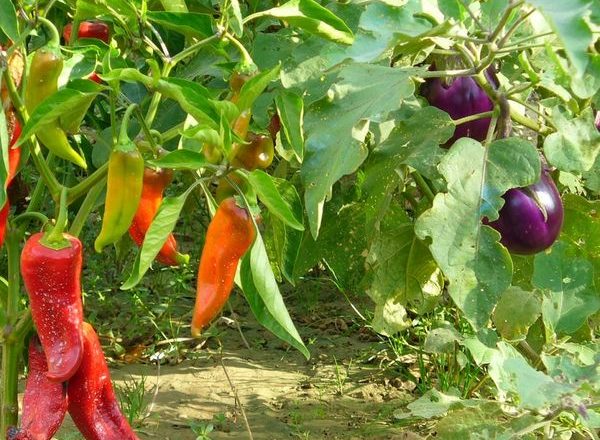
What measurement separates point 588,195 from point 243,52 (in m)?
1.18

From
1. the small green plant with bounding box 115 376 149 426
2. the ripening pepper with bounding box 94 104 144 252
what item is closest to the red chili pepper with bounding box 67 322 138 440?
the ripening pepper with bounding box 94 104 144 252

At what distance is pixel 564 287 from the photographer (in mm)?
1529

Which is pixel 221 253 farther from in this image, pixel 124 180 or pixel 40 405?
pixel 40 405

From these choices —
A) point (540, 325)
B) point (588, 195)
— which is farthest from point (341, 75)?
point (588, 195)

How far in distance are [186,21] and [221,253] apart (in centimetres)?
28

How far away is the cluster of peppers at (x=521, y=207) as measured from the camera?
4.32ft

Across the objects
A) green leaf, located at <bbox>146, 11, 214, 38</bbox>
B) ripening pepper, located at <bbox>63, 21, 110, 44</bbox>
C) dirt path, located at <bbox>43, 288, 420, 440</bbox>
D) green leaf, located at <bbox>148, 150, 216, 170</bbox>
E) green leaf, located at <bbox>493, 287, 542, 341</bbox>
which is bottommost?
dirt path, located at <bbox>43, 288, 420, 440</bbox>

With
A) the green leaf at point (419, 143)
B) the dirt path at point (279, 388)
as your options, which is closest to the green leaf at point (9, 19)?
the green leaf at point (419, 143)

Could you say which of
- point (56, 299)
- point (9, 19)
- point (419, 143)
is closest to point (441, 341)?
point (419, 143)

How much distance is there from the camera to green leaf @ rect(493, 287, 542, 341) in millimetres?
1597

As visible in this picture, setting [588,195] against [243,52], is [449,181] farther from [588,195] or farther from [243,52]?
[588,195]

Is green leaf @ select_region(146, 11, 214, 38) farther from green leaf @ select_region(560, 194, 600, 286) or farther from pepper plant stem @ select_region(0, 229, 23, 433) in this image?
green leaf @ select_region(560, 194, 600, 286)

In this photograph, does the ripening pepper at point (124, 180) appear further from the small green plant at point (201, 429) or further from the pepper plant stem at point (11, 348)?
the small green plant at point (201, 429)

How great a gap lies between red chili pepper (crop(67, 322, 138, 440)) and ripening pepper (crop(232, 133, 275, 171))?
1.08 ft
